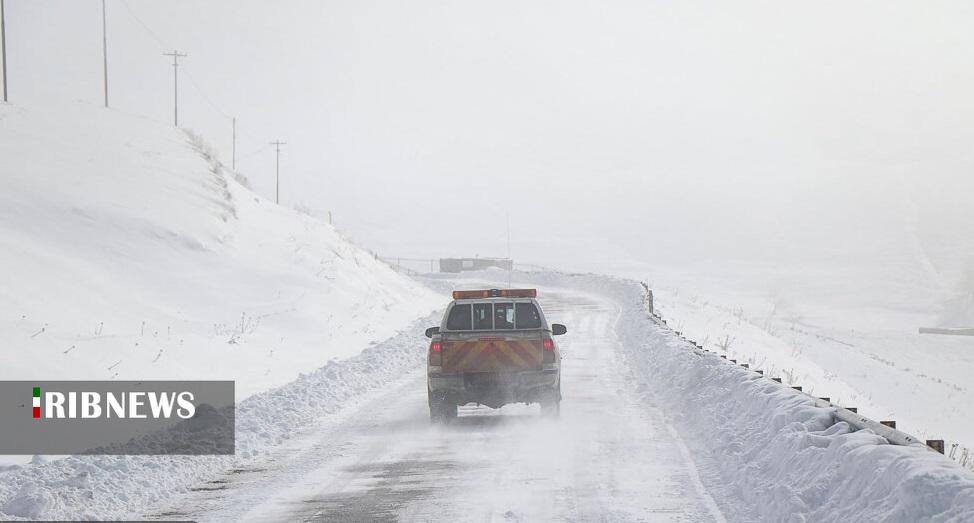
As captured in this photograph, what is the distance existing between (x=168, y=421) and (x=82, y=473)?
387 cm

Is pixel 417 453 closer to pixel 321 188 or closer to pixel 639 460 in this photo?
pixel 639 460

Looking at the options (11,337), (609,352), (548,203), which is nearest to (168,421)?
(11,337)

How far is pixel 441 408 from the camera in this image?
14.3 metres

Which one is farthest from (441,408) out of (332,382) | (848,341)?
(848,341)

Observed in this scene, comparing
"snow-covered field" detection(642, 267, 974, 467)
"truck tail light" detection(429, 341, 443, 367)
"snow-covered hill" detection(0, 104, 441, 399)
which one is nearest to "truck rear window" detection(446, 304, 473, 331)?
"truck tail light" detection(429, 341, 443, 367)

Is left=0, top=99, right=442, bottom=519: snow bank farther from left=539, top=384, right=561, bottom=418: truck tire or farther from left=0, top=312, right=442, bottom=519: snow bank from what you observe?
left=539, top=384, right=561, bottom=418: truck tire

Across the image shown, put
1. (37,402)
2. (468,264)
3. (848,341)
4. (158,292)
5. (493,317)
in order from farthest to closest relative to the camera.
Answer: (468,264) < (848,341) < (158,292) < (493,317) < (37,402)

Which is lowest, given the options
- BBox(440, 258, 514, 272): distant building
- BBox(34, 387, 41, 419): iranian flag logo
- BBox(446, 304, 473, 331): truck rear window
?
BBox(34, 387, 41, 419): iranian flag logo

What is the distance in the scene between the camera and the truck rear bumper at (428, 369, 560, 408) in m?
14.1

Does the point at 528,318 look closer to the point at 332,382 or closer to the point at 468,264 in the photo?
the point at 332,382

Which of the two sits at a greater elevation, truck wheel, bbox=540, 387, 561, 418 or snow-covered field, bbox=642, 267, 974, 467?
truck wheel, bbox=540, 387, 561, 418

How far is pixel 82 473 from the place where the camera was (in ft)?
30.0

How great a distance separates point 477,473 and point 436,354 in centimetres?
421
